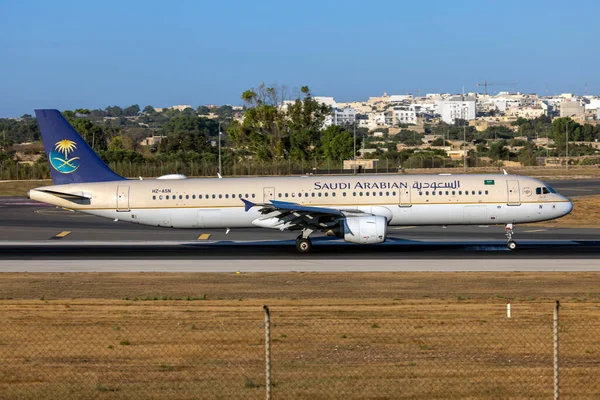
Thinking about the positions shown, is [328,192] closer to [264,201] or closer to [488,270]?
[264,201]

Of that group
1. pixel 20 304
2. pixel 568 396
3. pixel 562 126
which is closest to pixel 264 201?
pixel 20 304

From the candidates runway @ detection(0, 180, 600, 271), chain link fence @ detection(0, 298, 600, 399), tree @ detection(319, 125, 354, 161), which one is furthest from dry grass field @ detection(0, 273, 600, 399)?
tree @ detection(319, 125, 354, 161)

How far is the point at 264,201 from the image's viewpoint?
38688 millimetres

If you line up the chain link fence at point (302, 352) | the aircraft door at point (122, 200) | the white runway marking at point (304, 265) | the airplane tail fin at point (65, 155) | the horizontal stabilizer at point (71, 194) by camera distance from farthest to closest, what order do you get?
the airplane tail fin at point (65, 155) → the aircraft door at point (122, 200) → the horizontal stabilizer at point (71, 194) → the white runway marking at point (304, 265) → the chain link fence at point (302, 352)

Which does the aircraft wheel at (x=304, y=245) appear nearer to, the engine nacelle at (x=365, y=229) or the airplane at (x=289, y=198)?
the airplane at (x=289, y=198)

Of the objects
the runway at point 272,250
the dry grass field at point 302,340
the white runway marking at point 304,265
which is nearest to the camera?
the dry grass field at point 302,340

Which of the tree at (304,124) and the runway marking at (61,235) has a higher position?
the tree at (304,124)

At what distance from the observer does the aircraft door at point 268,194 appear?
1526 inches

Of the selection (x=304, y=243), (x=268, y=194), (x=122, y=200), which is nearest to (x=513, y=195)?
(x=304, y=243)

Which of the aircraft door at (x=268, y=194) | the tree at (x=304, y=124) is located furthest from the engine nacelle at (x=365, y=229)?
the tree at (x=304, y=124)

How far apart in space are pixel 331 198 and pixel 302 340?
20.4 meters

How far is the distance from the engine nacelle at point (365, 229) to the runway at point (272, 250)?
32.5 inches

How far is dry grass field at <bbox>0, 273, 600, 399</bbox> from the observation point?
48.2ft

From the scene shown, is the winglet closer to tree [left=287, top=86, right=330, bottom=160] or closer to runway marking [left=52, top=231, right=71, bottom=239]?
runway marking [left=52, top=231, right=71, bottom=239]
